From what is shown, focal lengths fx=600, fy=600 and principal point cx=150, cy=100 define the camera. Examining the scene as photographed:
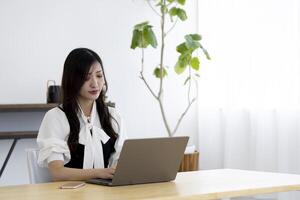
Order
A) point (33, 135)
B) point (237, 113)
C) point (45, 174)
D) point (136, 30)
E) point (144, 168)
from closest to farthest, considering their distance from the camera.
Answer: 1. point (144, 168)
2. point (45, 174)
3. point (33, 135)
4. point (136, 30)
5. point (237, 113)

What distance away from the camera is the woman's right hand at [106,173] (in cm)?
244

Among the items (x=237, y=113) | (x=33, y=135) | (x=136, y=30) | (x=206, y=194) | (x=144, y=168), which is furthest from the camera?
(x=237, y=113)

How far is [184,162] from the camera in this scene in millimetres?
4602

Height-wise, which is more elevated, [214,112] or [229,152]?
[214,112]

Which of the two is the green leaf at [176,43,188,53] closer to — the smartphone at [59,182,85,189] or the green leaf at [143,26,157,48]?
the green leaf at [143,26,157,48]

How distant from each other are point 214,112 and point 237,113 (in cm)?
29

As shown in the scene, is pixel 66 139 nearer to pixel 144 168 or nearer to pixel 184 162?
pixel 144 168

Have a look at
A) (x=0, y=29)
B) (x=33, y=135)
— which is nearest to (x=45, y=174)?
(x=33, y=135)

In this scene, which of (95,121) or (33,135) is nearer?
(95,121)

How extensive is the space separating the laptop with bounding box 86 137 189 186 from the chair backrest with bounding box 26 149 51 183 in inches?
15.0

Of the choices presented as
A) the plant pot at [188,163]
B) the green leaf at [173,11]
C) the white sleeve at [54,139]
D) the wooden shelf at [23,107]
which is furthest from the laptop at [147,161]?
the green leaf at [173,11]

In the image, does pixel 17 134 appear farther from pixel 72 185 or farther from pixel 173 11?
pixel 72 185

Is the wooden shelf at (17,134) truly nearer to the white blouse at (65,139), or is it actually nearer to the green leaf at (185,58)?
the green leaf at (185,58)

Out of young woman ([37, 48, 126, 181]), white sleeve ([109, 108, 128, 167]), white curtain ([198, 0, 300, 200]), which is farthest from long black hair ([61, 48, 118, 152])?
white curtain ([198, 0, 300, 200])
